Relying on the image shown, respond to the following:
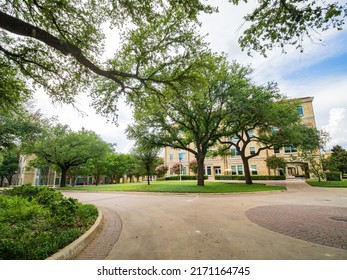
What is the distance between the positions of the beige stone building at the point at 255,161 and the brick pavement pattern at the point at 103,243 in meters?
28.9

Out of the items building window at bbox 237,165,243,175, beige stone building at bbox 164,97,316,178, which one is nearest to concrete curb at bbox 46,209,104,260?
beige stone building at bbox 164,97,316,178

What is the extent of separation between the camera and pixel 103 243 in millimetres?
4371

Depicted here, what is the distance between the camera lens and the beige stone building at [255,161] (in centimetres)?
3566

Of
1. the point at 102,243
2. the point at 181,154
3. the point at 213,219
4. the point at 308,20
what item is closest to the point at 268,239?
the point at 213,219

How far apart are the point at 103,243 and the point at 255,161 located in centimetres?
3866

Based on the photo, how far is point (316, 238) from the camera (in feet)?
14.3

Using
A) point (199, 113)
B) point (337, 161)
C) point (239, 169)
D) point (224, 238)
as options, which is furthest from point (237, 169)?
point (224, 238)

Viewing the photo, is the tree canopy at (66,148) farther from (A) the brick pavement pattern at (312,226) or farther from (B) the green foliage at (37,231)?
(A) the brick pavement pattern at (312,226)

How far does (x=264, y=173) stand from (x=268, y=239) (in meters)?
36.3

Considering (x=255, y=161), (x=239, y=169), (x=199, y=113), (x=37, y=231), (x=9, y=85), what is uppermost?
(x=199, y=113)

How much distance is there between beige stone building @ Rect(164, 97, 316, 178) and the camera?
3566 centimetres

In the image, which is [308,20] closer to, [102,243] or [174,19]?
[174,19]

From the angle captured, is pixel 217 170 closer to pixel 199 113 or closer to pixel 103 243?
pixel 199 113

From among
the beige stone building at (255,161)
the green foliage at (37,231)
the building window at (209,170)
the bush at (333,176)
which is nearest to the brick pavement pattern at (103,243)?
the green foliage at (37,231)
